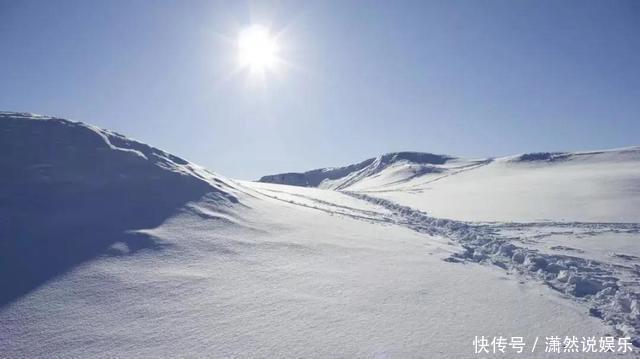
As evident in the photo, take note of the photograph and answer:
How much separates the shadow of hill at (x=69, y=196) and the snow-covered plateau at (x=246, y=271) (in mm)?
48

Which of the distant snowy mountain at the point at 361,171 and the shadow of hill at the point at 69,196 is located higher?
the distant snowy mountain at the point at 361,171

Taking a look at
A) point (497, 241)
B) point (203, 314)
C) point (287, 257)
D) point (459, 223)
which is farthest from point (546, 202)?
point (203, 314)

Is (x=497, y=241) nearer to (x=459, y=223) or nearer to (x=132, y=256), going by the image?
(x=459, y=223)

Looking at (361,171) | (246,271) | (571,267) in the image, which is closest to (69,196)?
(246,271)

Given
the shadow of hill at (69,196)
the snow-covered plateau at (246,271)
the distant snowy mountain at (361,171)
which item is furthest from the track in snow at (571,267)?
the distant snowy mountain at (361,171)

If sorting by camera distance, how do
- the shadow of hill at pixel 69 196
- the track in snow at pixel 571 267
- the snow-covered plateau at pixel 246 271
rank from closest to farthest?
the snow-covered plateau at pixel 246 271 → the track in snow at pixel 571 267 → the shadow of hill at pixel 69 196

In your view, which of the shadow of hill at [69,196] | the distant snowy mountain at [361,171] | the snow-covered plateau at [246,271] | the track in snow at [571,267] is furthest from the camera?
the distant snowy mountain at [361,171]

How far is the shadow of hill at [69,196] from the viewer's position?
7.26 metres

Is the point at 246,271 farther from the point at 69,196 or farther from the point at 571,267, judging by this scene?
the point at 571,267

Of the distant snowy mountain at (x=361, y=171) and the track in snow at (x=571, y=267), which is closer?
the track in snow at (x=571, y=267)

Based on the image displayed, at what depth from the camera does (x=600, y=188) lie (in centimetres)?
2216

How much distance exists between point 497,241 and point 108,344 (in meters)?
10.3

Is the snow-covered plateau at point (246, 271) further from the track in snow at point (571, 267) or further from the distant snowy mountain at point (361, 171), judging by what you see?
the distant snowy mountain at point (361, 171)

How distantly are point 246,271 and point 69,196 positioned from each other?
18.8 feet
